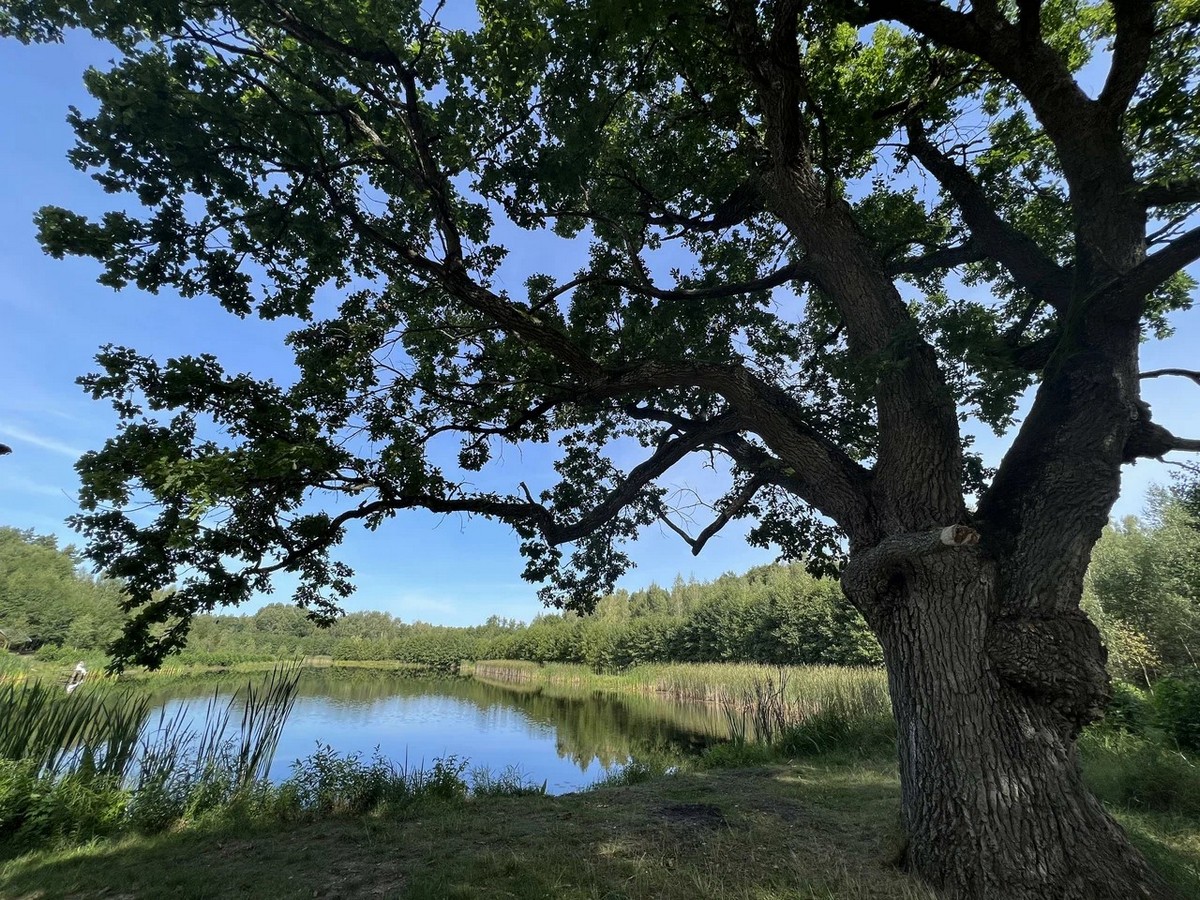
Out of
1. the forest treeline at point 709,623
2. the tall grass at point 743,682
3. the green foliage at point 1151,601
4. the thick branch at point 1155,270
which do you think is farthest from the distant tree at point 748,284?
the green foliage at point 1151,601

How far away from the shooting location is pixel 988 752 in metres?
3.03

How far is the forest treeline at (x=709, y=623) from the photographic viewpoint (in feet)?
61.7

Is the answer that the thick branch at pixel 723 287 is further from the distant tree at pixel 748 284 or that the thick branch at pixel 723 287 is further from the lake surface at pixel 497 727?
the lake surface at pixel 497 727

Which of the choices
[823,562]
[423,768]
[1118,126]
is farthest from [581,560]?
[1118,126]

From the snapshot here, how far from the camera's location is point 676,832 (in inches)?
179

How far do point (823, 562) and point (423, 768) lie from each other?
20.1 feet

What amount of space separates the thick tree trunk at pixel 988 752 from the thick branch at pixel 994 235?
102 inches

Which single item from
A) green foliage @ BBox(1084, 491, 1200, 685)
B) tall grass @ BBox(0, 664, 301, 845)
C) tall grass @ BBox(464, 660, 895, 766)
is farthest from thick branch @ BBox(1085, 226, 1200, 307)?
green foliage @ BBox(1084, 491, 1200, 685)

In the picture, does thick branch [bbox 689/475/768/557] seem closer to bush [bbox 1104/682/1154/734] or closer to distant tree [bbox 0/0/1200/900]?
distant tree [bbox 0/0/1200/900]

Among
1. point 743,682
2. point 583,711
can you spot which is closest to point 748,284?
point 743,682

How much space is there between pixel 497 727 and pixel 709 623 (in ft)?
74.2

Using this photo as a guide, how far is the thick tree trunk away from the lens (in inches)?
110

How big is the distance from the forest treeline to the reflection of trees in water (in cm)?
489

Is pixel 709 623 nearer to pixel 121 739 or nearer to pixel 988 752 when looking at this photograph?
pixel 121 739
